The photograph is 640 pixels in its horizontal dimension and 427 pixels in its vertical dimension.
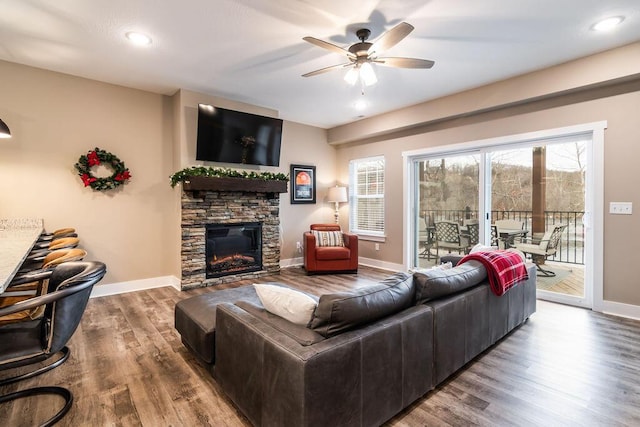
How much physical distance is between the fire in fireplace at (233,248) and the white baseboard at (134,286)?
60 centimetres

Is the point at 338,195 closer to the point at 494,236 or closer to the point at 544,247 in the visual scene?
the point at 494,236

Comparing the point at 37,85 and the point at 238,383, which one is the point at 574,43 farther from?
the point at 37,85

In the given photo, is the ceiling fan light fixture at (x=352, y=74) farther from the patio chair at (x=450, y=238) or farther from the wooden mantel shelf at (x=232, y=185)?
the patio chair at (x=450, y=238)

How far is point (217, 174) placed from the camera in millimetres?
4578

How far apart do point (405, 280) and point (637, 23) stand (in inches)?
126

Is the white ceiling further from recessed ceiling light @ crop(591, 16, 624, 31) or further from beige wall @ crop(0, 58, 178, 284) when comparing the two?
beige wall @ crop(0, 58, 178, 284)

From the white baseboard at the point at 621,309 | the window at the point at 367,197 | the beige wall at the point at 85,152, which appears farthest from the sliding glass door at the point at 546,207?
the beige wall at the point at 85,152

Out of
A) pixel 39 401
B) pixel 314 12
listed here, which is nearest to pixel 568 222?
pixel 314 12

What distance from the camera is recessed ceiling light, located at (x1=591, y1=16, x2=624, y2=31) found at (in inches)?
106

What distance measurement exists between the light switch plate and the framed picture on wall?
14.7 ft

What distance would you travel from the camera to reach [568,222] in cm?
384

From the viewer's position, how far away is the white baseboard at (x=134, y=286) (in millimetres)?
4227

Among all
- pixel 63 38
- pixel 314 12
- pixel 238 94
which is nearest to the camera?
pixel 314 12

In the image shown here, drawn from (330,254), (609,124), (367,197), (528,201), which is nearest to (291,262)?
(330,254)
